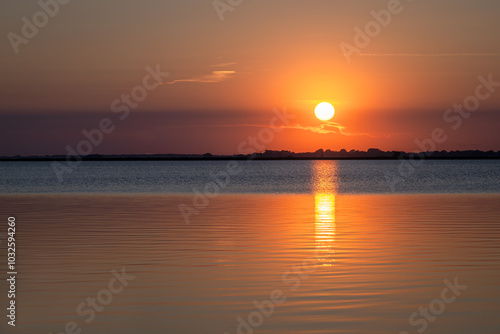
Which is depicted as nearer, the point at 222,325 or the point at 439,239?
the point at 222,325

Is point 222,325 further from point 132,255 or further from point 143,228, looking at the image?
point 143,228

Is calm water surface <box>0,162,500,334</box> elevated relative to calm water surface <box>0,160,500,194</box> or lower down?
lower down

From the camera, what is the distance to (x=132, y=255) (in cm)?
1438

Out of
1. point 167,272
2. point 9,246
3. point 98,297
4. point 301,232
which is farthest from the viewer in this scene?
point 301,232

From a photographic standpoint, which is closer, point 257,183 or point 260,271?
point 260,271

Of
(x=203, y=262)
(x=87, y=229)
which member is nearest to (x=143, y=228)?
(x=87, y=229)

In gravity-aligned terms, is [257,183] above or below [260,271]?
above

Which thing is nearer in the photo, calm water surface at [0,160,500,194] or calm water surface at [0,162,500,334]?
calm water surface at [0,162,500,334]

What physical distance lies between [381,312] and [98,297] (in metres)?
4.12

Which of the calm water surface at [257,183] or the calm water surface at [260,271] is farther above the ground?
the calm water surface at [257,183]

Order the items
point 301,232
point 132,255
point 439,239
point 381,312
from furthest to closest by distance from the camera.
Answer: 1. point 301,232
2. point 439,239
3. point 132,255
4. point 381,312

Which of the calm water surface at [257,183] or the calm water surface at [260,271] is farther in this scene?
the calm water surface at [257,183]

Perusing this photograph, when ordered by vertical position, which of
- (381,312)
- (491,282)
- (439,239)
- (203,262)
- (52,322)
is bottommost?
(52,322)

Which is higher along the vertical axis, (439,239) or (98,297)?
(439,239)
